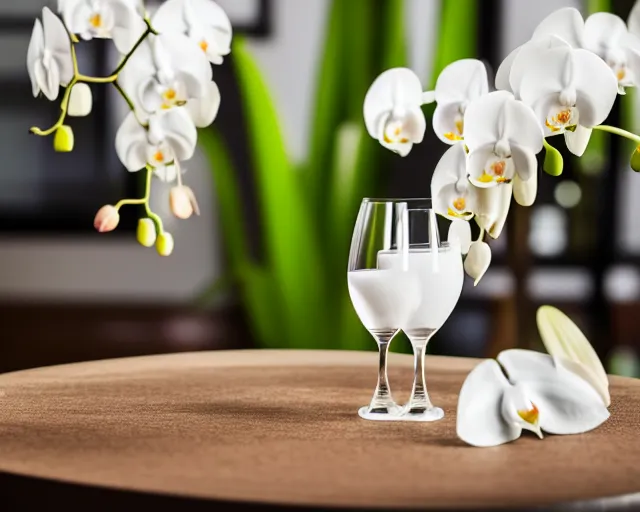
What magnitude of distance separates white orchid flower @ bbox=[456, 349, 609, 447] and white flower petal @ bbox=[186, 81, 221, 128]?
0.33 meters

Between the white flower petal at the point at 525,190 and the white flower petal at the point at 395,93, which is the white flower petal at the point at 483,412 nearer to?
the white flower petal at the point at 525,190

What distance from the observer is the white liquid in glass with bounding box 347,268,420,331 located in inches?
33.6

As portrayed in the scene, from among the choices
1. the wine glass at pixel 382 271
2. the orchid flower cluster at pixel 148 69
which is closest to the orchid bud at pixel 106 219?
the orchid flower cluster at pixel 148 69

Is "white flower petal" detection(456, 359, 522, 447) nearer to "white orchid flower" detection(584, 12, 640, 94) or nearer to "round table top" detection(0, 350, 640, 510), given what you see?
"round table top" detection(0, 350, 640, 510)

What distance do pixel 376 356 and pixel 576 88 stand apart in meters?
0.57

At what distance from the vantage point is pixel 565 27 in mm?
869

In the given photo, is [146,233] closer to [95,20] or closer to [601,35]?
[95,20]

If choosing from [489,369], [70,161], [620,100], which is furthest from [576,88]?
[70,161]

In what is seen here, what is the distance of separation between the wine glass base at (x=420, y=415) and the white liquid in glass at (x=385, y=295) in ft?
0.25

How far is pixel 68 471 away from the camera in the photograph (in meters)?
0.69

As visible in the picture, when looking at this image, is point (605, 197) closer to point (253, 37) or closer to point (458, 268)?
point (253, 37)

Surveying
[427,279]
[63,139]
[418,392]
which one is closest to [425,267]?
[427,279]

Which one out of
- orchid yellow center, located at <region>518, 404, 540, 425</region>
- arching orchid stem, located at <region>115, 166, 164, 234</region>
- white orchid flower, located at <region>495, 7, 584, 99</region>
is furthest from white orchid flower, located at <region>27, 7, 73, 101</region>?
orchid yellow center, located at <region>518, 404, 540, 425</region>

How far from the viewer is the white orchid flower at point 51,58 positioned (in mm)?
889
